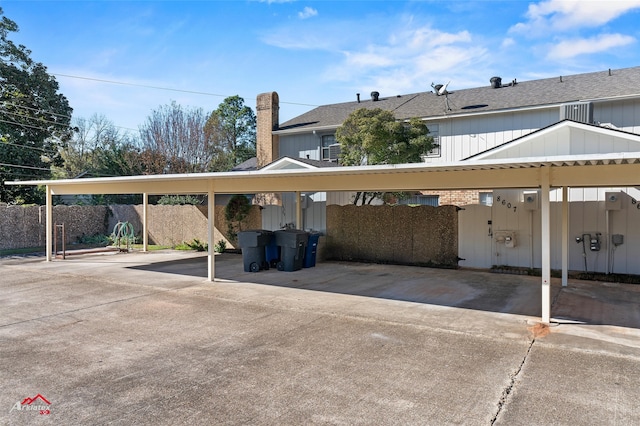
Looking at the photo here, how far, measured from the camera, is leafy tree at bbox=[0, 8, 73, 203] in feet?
71.8

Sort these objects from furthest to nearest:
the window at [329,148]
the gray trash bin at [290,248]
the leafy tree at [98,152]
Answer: the leafy tree at [98,152] → the window at [329,148] → the gray trash bin at [290,248]

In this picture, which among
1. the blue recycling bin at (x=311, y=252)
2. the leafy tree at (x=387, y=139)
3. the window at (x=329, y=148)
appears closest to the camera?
the blue recycling bin at (x=311, y=252)

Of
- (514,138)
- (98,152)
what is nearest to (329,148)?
(514,138)

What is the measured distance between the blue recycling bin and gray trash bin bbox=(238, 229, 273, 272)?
4.11 feet

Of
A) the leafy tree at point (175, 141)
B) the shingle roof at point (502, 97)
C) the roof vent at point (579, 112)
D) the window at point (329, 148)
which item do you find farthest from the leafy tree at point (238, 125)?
the roof vent at point (579, 112)

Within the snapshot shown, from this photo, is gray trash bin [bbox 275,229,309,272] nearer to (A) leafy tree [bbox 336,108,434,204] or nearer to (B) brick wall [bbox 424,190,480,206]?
(A) leafy tree [bbox 336,108,434,204]

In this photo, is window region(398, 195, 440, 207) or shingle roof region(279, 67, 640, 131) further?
window region(398, 195, 440, 207)

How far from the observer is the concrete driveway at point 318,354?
12.4 ft

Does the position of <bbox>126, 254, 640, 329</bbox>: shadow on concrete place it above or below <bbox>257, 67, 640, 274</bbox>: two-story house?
below

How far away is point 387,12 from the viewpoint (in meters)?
12.6

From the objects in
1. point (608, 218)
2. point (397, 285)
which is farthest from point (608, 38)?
point (397, 285)

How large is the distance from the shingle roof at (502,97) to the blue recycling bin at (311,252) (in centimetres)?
646

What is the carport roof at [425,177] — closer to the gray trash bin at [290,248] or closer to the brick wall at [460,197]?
the gray trash bin at [290,248]

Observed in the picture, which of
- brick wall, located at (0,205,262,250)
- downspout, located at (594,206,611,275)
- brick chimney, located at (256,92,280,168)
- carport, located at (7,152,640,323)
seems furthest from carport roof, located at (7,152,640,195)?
brick chimney, located at (256,92,280,168)
